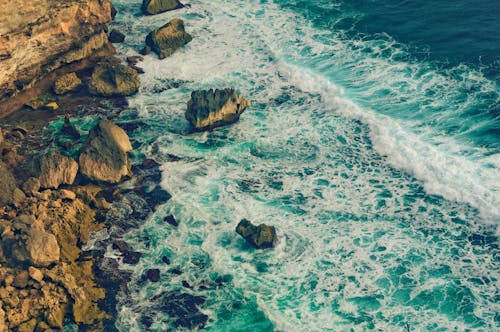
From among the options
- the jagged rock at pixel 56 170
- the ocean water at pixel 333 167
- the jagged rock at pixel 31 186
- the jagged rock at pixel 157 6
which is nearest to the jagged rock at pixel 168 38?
the ocean water at pixel 333 167

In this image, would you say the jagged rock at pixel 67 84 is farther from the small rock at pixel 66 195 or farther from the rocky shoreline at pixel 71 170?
the small rock at pixel 66 195

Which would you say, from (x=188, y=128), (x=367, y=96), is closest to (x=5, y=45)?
(x=188, y=128)

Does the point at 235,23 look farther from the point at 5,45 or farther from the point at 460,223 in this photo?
the point at 460,223

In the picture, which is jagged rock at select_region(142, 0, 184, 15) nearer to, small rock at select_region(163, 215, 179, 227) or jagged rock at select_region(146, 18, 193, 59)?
jagged rock at select_region(146, 18, 193, 59)

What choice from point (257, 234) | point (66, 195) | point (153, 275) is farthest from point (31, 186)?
point (257, 234)

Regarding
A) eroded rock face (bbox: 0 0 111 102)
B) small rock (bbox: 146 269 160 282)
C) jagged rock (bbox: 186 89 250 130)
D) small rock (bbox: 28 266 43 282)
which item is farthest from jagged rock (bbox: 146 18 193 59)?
small rock (bbox: 28 266 43 282)

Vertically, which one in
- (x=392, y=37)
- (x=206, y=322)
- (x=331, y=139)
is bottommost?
(x=206, y=322)

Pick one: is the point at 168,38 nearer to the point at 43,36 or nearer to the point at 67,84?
the point at 67,84
